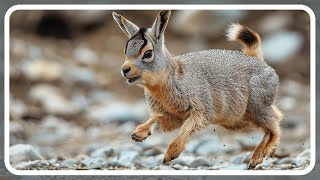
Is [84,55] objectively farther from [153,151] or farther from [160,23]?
[153,151]

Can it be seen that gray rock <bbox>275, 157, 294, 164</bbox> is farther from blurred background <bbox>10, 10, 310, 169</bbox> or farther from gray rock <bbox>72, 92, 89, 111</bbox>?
gray rock <bbox>72, 92, 89, 111</bbox>

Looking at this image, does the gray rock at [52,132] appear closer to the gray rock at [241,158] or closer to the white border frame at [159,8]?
the white border frame at [159,8]

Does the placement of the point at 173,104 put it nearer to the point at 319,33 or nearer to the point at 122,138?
the point at 122,138

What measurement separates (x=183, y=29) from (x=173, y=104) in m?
0.67

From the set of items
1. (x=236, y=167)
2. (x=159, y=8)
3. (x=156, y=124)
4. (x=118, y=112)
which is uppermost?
(x=159, y=8)

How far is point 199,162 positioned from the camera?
7121mm

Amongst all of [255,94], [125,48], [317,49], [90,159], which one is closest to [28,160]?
[90,159]

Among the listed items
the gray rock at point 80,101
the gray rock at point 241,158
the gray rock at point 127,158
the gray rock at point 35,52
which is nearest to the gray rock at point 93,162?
the gray rock at point 127,158

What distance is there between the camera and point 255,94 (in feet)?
22.8

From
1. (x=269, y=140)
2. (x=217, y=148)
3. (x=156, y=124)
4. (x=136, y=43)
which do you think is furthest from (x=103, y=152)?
(x=269, y=140)

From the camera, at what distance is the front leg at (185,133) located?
6746 mm

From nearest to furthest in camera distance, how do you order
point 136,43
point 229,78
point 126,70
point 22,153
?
point 126,70
point 136,43
point 229,78
point 22,153

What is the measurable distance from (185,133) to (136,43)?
29.8 inches

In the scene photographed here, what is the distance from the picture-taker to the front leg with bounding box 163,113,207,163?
675 centimetres
